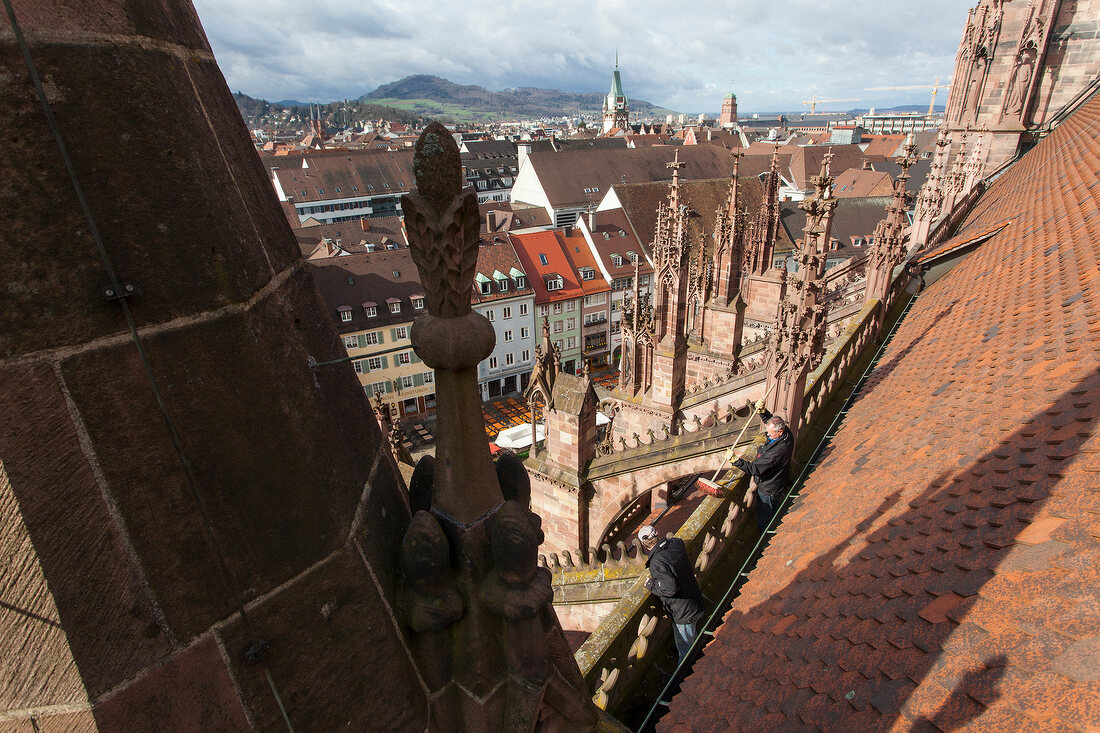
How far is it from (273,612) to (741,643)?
13.2 feet

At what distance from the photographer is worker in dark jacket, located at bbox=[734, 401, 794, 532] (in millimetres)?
7113

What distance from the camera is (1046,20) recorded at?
2361 centimetres

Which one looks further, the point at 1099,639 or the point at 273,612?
the point at 1099,639

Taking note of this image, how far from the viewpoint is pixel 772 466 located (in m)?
7.14

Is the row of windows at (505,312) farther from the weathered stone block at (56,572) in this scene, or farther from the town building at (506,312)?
the weathered stone block at (56,572)

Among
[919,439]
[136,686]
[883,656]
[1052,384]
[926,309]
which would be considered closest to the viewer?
[136,686]

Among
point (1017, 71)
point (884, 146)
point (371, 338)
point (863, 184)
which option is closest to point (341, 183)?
point (371, 338)

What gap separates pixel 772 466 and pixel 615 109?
177566mm

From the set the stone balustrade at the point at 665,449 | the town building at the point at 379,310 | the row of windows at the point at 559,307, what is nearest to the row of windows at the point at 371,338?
the town building at the point at 379,310

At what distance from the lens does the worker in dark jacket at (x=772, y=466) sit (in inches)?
280

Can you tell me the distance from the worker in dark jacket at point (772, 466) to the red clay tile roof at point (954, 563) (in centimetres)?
38

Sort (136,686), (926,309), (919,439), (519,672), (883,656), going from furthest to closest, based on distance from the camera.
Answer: (926,309)
(919,439)
(883,656)
(519,672)
(136,686)

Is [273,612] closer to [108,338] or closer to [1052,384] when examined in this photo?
[108,338]

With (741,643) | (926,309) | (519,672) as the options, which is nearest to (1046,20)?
(926,309)
